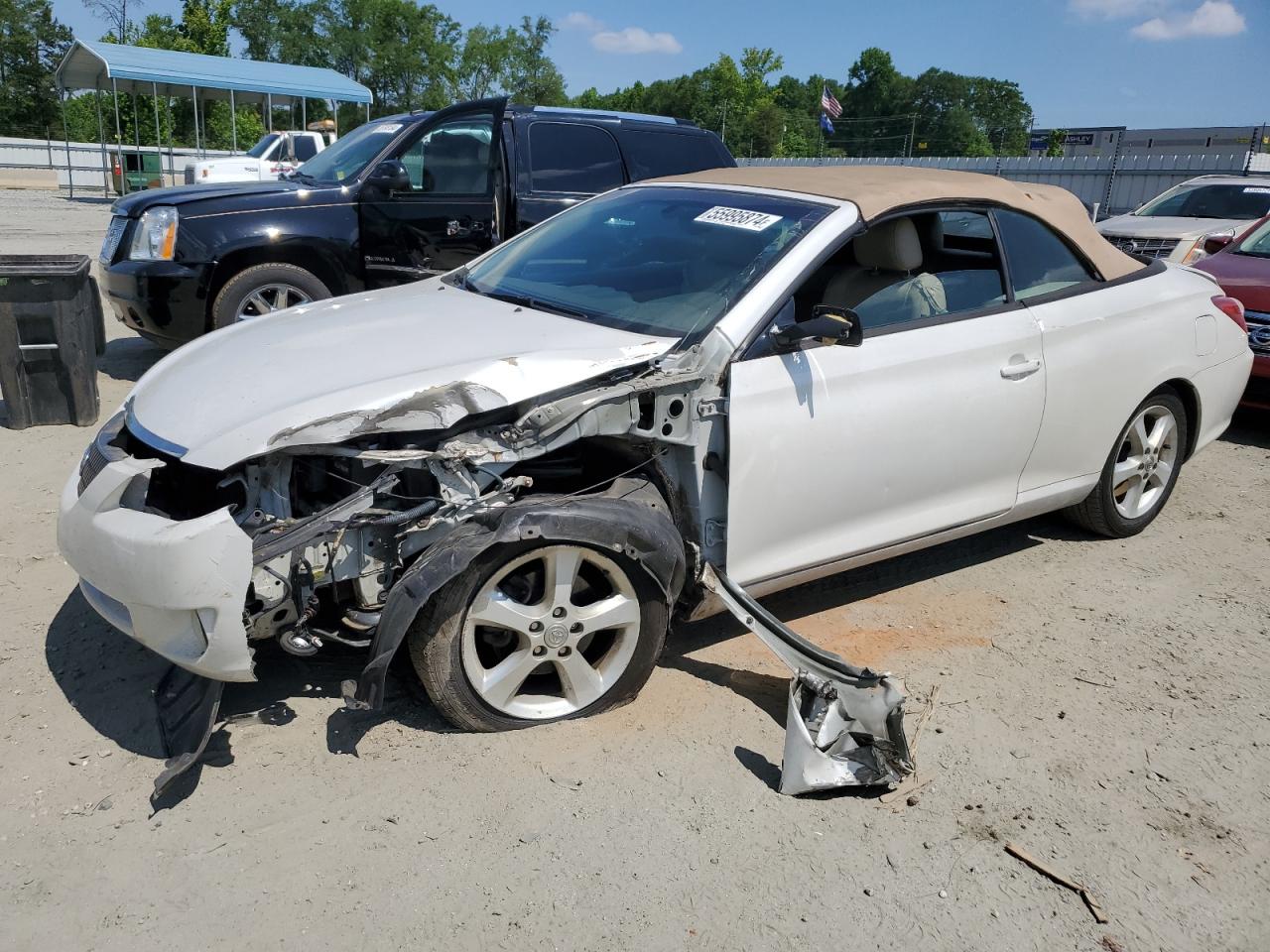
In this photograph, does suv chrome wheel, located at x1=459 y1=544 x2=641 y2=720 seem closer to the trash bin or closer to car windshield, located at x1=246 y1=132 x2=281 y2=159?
the trash bin

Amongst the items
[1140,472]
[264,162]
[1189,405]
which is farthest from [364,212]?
[264,162]

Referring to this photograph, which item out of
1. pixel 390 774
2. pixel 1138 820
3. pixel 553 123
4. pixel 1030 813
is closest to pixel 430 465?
pixel 390 774

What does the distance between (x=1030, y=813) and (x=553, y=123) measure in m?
6.43

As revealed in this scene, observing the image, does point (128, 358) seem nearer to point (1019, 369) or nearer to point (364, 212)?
point (364, 212)

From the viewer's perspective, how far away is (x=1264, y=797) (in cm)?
314

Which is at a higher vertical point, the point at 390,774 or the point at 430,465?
the point at 430,465

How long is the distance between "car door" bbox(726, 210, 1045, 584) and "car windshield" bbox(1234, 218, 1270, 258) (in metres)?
5.05

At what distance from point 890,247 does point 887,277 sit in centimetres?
12

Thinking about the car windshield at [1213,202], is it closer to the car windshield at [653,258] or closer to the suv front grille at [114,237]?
the car windshield at [653,258]

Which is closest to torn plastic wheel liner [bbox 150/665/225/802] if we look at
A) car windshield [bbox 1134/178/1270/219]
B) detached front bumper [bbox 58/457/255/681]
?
detached front bumper [bbox 58/457/255/681]

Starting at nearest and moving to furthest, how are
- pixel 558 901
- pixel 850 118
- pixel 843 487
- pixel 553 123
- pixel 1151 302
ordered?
pixel 558 901 → pixel 843 487 → pixel 1151 302 → pixel 553 123 → pixel 850 118

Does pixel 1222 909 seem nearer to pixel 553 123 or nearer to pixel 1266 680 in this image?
pixel 1266 680

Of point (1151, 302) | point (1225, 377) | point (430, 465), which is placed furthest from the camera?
point (1225, 377)

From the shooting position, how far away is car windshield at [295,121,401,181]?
775 centimetres
